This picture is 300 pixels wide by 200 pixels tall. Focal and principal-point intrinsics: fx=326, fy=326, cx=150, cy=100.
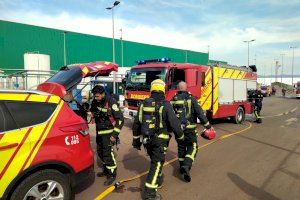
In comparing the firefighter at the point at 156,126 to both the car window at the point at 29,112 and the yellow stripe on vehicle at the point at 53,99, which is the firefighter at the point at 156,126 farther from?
the car window at the point at 29,112

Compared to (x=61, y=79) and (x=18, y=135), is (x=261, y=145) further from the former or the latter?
(x=18, y=135)

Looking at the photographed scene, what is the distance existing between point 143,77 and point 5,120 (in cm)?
834

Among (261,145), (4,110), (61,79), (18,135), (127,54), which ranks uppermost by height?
(127,54)

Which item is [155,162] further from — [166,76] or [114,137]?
[166,76]

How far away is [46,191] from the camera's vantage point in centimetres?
420

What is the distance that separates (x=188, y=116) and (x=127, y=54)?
4640 cm

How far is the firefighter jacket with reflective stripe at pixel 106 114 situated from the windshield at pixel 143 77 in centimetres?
555

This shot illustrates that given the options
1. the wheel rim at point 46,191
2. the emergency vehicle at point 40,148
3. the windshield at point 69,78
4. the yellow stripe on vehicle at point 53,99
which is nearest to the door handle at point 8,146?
the emergency vehicle at point 40,148

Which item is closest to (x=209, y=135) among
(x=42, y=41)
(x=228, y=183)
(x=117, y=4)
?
(x=228, y=183)

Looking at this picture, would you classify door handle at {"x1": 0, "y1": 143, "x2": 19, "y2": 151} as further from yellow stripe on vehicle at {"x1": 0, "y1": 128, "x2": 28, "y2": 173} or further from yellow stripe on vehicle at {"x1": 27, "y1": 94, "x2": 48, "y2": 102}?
yellow stripe on vehicle at {"x1": 27, "y1": 94, "x2": 48, "y2": 102}

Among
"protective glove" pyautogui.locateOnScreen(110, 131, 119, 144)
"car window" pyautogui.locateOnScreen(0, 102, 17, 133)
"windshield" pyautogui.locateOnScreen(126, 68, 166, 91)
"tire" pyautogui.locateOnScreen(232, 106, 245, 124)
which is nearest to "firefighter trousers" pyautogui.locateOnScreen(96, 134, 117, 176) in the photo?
"protective glove" pyautogui.locateOnScreen(110, 131, 119, 144)

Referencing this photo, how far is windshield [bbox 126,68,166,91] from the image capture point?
11.5 meters

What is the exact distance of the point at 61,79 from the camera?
20.8ft

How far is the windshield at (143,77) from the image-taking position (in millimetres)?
11516
